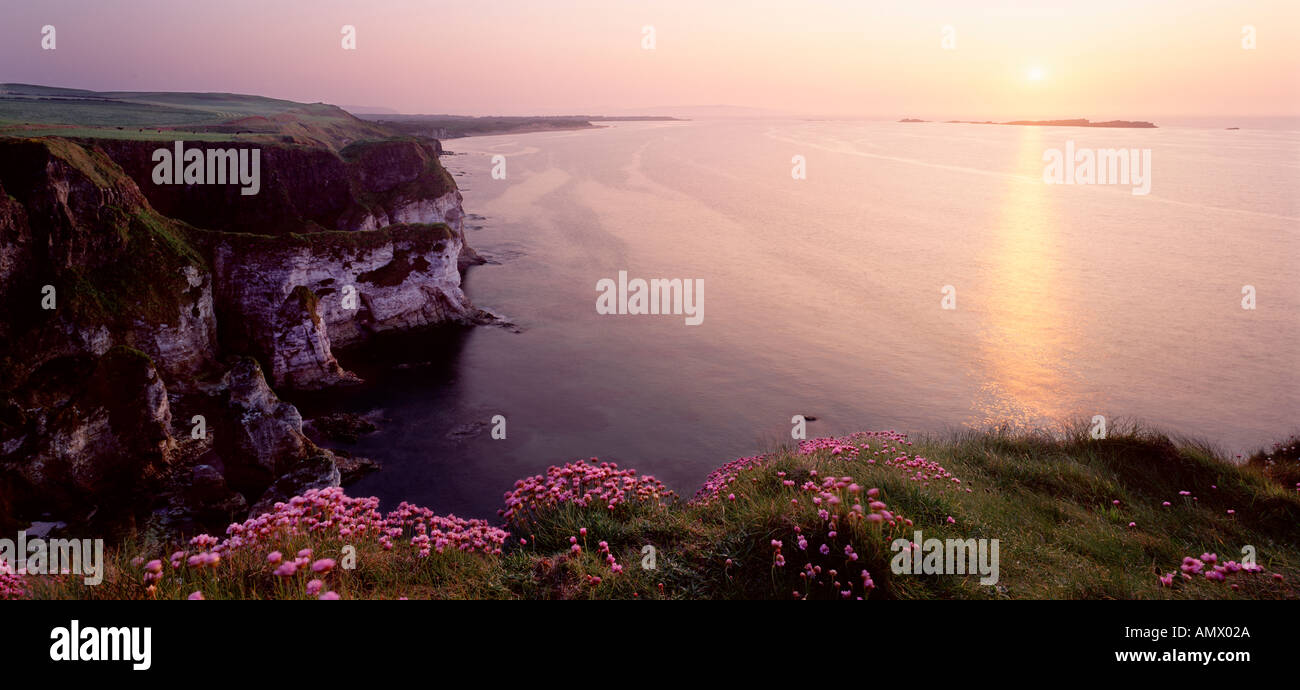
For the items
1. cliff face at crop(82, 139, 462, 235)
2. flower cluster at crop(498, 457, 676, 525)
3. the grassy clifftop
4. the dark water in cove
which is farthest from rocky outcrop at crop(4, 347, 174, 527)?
flower cluster at crop(498, 457, 676, 525)

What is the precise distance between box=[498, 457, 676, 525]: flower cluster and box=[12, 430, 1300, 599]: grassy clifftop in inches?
1.9

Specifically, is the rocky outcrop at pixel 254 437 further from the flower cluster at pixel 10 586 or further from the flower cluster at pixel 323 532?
the flower cluster at pixel 10 586

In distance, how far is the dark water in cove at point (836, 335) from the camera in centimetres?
3547

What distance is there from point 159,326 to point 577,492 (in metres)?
31.5

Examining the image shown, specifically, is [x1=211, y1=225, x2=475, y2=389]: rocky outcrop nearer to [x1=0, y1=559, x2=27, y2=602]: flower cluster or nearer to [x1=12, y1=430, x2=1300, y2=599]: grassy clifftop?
[x1=12, y1=430, x2=1300, y2=599]: grassy clifftop

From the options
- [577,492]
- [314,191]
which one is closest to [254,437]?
[577,492]

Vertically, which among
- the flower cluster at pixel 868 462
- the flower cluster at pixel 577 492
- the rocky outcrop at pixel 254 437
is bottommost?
the rocky outcrop at pixel 254 437

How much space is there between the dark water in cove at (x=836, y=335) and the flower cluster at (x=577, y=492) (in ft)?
52.5

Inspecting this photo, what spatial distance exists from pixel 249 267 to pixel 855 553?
4121 cm

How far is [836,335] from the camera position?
52.9 meters

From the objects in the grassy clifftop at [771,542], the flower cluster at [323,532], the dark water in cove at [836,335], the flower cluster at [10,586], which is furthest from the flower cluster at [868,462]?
the dark water in cove at [836,335]

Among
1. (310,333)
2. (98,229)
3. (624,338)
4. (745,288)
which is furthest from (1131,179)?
(98,229)

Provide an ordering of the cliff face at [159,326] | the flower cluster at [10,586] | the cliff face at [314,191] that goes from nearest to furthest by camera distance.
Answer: the flower cluster at [10,586] < the cliff face at [159,326] < the cliff face at [314,191]

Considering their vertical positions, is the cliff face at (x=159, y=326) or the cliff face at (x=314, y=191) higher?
the cliff face at (x=314, y=191)
